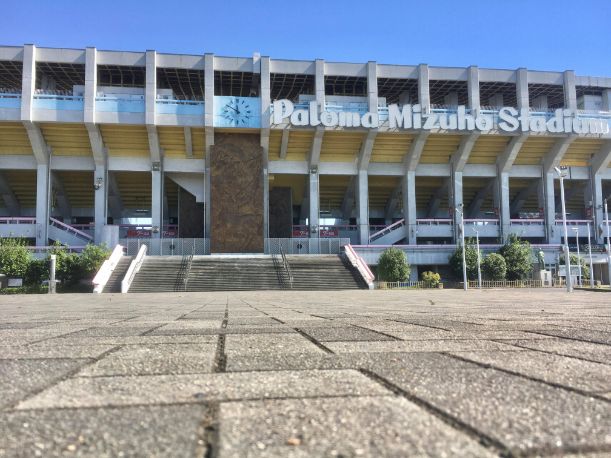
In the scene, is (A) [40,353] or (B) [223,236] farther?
(B) [223,236]

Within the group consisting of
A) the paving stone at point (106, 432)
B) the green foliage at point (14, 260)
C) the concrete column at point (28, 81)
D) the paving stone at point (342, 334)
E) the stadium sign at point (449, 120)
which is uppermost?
the concrete column at point (28, 81)

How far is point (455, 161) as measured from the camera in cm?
4272

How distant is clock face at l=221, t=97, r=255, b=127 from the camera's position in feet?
124

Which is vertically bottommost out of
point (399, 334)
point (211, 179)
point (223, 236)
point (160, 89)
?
point (399, 334)

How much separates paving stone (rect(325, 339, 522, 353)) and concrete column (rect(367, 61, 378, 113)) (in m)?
37.2

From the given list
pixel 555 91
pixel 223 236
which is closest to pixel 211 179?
pixel 223 236

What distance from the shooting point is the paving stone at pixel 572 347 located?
2824 mm

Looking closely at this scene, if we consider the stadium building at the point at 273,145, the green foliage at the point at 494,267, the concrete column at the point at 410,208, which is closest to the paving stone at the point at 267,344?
the stadium building at the point at 273,145

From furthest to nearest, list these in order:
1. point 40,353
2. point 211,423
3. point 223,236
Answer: point 223,236 < point 40,353 < point 211,423

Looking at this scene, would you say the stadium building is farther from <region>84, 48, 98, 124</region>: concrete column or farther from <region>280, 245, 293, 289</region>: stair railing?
<region>280, 245, 293, 289</region>: stair railing

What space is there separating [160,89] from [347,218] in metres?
21.7

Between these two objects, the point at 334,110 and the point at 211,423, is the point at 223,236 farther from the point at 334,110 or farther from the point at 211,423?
the point at 211,423

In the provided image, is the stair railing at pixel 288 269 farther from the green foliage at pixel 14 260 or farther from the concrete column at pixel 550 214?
the concrete column at pixel 550 214

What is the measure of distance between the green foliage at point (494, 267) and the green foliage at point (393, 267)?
7074 millimetres
